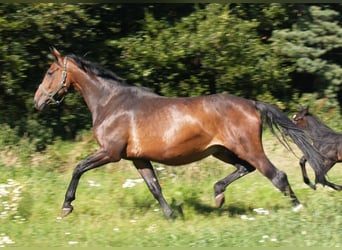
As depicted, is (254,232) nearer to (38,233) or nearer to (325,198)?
(325,198)

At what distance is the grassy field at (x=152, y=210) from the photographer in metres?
6.73

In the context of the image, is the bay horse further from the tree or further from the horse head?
the tree

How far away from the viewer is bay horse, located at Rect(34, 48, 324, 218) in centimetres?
764

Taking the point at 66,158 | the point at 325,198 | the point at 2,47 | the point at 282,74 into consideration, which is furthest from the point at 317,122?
the point at 2,47

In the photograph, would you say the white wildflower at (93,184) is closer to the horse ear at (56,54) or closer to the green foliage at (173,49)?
the horse ear at (56,54)

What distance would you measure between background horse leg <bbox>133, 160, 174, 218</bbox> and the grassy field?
0.14 metres

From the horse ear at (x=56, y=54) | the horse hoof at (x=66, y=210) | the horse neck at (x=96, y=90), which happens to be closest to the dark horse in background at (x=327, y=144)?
the horse neck at (x=96, y=90)

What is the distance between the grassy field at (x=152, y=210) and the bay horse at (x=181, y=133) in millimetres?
357

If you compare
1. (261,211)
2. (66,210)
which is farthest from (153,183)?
(261,211)

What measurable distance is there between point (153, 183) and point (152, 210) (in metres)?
0.39

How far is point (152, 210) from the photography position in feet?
Answer: 26.9

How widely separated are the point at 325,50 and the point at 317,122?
2.82 metres

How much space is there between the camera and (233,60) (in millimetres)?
12258

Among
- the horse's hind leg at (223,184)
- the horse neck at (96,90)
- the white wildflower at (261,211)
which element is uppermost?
the horse neck at (96,90)
